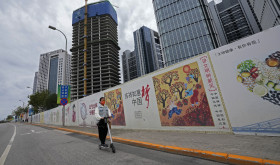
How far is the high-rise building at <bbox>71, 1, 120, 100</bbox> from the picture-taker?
77812 millimetres

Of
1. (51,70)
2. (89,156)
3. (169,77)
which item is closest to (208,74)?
(169,77)

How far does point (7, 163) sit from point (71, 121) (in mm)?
12843

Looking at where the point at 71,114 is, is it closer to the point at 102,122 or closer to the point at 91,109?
the point at 91,109

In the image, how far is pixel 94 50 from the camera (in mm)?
83625

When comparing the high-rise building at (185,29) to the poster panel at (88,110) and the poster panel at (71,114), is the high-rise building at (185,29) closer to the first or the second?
the poster panel at (71,114)

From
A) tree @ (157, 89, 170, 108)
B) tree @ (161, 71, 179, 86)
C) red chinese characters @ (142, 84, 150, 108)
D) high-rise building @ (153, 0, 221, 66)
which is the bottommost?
tree @ (157, 89, 170, 108)

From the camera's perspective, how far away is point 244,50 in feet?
11.9

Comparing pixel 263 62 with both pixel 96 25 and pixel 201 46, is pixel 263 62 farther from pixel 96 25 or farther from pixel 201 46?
pixel 96 25

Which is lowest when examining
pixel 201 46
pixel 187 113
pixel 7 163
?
pixel 7 163

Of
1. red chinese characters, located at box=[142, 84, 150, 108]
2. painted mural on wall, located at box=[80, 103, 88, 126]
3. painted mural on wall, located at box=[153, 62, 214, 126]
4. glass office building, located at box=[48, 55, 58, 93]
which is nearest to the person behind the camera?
painted mural on wall, located at box=[153, 62, 214, 126]

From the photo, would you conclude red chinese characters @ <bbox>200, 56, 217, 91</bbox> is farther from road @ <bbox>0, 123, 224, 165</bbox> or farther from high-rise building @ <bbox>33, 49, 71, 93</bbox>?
high-rise building @ <bbox>33, 49, 71, 93</bbox>

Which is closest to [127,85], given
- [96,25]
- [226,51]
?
[226,51]

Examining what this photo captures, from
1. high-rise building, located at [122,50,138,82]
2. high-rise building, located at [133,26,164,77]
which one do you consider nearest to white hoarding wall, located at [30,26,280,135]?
high-rise building, located at [133,26,164,77]

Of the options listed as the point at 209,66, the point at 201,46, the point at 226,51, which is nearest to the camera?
the point at 226,51
